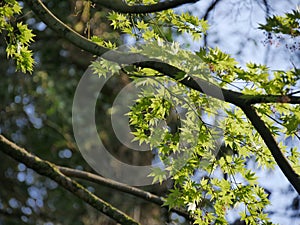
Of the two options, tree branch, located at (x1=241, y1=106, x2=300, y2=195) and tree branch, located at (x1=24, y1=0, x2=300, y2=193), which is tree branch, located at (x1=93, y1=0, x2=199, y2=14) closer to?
tree branch, located at (x1=24, y1=0, x2=300, y2=193)

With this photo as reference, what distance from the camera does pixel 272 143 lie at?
239cm

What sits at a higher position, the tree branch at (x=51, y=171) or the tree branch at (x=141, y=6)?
the tree branch at (x=141, y=6)

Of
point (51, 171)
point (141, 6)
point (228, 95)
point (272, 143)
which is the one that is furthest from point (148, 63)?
point (51, 171)

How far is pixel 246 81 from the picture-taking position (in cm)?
240

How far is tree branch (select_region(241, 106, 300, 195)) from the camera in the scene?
2.35 metres

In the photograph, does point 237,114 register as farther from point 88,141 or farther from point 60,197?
point 60,197

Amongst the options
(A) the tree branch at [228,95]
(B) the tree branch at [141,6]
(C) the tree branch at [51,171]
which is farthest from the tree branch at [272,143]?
(C) the tree branch at [51,171]

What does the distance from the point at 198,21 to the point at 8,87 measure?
11.9 feet

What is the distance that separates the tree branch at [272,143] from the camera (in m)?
2.35

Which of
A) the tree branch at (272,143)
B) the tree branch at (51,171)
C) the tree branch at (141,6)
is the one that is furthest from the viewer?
the tree branch at (51,171)

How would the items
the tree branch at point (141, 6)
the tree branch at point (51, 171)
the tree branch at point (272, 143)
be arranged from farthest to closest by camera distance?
the tree branch at point (51, 171) < the tree branch at point (272, 143) < the tree branch at point (141, 6)

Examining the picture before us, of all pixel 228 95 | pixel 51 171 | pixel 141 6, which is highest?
pixel 141 6

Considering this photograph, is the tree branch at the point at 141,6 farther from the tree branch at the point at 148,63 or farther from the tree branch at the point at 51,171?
the tree branch at the point at 51,171

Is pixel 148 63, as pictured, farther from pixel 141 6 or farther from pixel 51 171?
pixel 51 171
